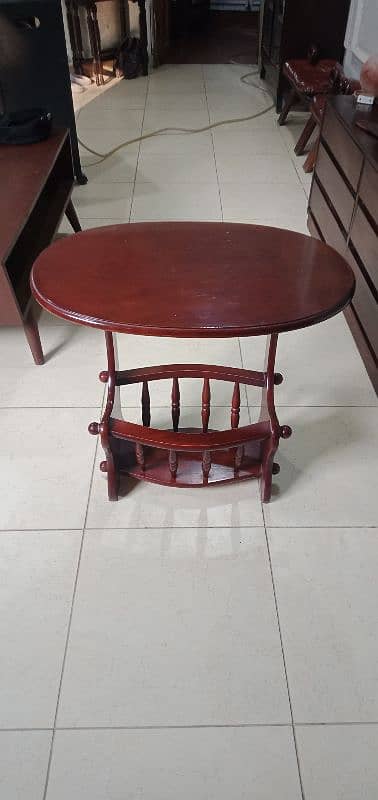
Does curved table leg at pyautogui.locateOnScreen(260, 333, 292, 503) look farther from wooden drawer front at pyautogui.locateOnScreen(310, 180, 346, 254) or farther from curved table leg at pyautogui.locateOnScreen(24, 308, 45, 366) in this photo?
wooden drawer front at pyautogui.locateOnScreen(310, 180, 346, 254)

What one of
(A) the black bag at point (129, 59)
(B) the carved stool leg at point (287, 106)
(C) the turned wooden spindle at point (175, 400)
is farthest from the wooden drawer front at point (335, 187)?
(A) the black bag at point (129, 59)

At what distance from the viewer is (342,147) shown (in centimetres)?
222

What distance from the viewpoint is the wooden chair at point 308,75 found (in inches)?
133

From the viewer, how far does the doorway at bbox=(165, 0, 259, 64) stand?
6.01 meters

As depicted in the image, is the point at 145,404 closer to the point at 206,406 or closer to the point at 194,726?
the point at 206,406

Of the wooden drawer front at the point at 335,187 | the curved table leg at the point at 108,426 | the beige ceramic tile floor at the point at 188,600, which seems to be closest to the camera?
the beige ceramic tile floor at the point at 188,600

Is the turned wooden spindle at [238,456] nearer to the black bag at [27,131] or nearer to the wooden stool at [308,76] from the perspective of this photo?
the black bag at [27,131]

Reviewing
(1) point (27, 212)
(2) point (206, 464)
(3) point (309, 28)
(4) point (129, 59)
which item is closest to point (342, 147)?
(1) point (27, 212)

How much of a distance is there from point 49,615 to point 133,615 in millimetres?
196

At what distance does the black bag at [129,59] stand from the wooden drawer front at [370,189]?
13.8 feet

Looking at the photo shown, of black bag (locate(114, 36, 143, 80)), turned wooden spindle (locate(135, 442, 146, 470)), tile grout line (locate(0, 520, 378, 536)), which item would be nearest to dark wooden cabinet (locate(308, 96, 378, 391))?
tile grout line (locate(0, 520, 378, 536))

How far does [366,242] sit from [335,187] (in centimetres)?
48

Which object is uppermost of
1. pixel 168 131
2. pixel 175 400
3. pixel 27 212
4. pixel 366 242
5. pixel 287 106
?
pixel 27 212

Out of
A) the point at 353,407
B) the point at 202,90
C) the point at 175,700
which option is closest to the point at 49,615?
the point at 175,700
